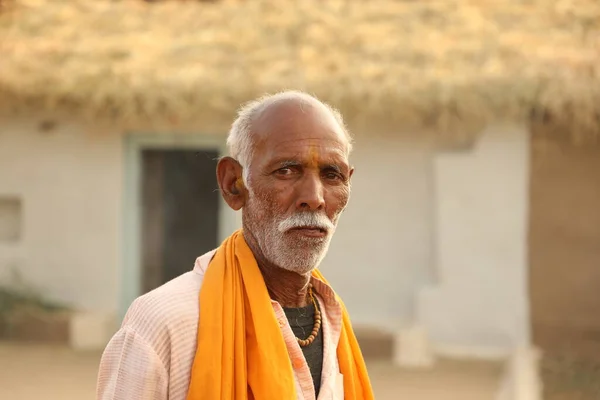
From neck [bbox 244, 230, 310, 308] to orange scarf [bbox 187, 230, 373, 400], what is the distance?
41mm

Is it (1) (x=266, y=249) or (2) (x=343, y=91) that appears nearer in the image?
(1) (x=266, y=249)

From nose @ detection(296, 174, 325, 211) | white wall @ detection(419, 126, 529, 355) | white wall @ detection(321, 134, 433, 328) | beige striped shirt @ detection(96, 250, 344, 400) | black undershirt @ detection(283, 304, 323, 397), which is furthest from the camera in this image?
white wall @ detection(321, 134, 433, 328)

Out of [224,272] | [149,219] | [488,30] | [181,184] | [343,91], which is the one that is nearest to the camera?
[224,272]

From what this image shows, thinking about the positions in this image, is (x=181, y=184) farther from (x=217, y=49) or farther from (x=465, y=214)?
(x=465, y=214)

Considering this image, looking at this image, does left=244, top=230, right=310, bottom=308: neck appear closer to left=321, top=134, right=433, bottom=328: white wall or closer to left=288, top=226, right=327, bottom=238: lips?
left=288, top=226, right=327, bottom=238: lips

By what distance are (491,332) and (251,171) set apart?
6.33m

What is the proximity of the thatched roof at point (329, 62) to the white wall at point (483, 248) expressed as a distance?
0.33 m

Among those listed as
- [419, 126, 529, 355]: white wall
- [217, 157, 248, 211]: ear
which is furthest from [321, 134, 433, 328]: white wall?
[217, 157, 248, 211]: ear

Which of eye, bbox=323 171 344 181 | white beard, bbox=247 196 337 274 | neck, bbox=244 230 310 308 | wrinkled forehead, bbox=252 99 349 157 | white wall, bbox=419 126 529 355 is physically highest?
white wall, bbox=419 126 529 355

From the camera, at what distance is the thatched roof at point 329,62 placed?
26.0 ft

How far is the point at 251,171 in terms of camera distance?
2.21 metres

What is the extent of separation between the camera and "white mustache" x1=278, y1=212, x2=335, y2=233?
2.16m

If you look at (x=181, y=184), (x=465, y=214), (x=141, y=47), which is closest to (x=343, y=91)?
(x=465, y=214)

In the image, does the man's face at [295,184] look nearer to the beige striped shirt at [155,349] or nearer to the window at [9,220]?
the beige striped shirt at [155,349]
